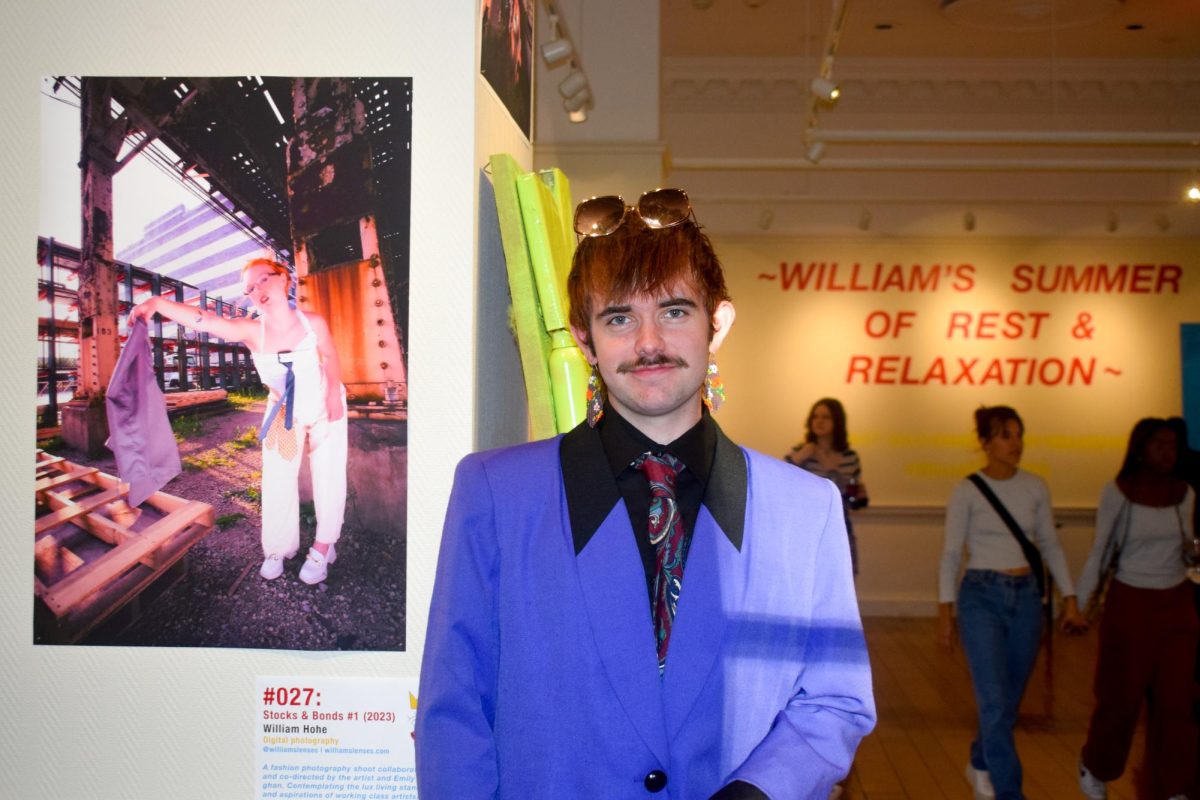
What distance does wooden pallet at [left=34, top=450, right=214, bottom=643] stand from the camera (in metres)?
1.92

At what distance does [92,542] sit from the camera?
192 centimetres

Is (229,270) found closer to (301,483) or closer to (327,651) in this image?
(301,483)

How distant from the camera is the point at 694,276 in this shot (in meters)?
1.62

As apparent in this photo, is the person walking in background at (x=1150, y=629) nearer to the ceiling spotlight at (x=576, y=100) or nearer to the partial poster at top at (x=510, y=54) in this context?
the ceiling spotlight at (x=576, y=100)

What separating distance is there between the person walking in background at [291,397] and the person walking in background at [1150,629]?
4.29m

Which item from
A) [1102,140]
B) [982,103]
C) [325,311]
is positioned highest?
[982,103]

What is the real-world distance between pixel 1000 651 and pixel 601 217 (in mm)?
3897

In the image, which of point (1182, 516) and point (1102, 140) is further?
point (1102, 140)

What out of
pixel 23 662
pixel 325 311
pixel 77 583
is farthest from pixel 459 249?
pixel 23 662

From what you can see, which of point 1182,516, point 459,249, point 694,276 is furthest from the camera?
point 1182,516

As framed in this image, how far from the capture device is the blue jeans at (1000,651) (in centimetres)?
484

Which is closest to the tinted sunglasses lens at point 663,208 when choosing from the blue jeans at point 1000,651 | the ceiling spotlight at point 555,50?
the ceiling spotlight at point 555,50

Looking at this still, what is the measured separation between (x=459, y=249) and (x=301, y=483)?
0.47 metres

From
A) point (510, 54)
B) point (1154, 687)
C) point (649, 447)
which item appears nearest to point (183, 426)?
point (649, 447)
